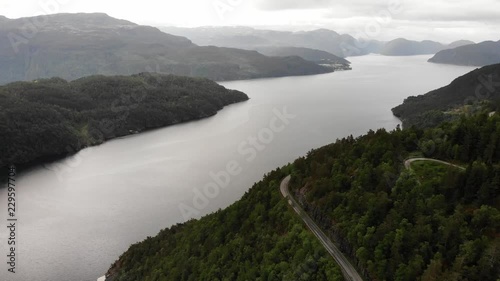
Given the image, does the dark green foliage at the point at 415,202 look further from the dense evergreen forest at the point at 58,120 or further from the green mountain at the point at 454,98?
the dense evergreen forest at the point at 58,120

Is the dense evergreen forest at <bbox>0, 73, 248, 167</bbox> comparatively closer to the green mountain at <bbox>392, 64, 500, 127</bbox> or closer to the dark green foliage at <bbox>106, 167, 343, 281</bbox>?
the dark green foliage at <bbox>106, 167, 343, 281</bbox>

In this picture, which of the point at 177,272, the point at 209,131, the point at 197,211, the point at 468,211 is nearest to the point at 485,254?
the point at 468,211

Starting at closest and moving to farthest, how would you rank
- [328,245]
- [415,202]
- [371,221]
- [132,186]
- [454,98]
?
[415,202], [371,221], [328,245], [132,186], [454,98]

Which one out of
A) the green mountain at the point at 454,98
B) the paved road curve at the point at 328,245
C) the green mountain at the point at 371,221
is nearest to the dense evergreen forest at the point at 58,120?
the green mountain at the point at 371,221

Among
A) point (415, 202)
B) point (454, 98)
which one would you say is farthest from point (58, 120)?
point (454, 98)

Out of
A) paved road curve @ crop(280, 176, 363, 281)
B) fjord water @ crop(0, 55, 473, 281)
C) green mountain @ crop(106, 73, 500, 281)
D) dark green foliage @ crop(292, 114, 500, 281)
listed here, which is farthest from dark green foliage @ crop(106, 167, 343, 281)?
fjord water @ crop(0, 55, 473, 281)

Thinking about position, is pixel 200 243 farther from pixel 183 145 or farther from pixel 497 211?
pixel 183 145

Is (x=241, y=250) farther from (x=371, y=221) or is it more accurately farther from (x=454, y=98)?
(x=454, y=98)
